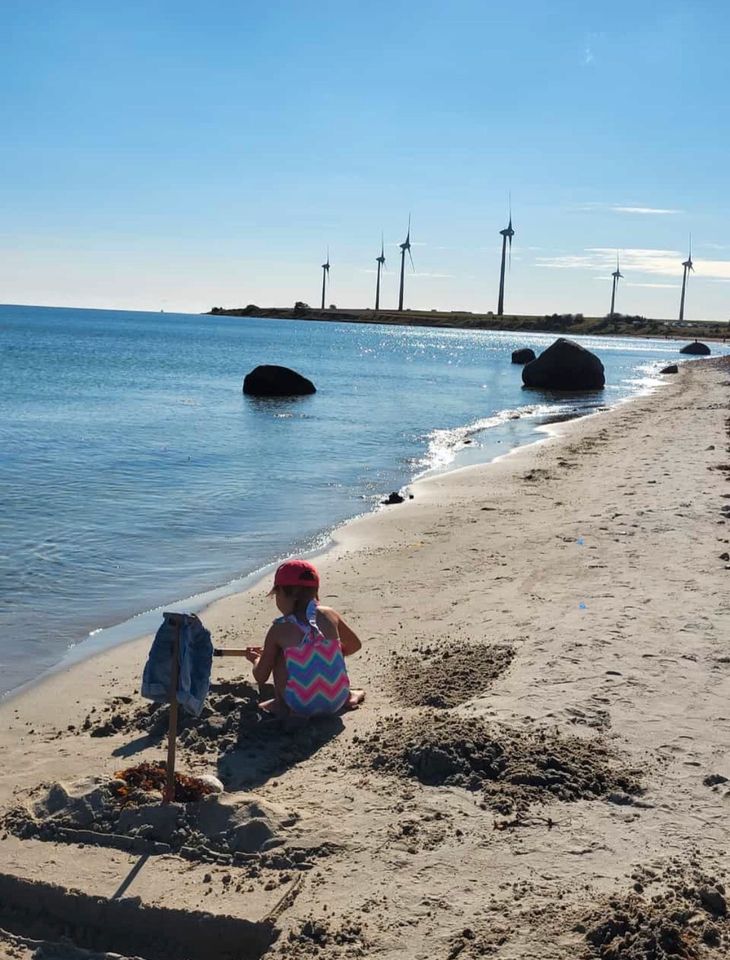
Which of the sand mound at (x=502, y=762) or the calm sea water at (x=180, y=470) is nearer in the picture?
the sand mound at (x=502, y=762)

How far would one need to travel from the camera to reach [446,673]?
22.5ft

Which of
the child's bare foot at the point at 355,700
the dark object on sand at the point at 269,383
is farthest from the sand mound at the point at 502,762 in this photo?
the dark object on sand at the point at 269,383

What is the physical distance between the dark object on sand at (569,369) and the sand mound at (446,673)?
3681cm

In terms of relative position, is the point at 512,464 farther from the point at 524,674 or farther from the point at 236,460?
the point at 524,674

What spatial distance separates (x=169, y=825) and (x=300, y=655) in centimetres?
153

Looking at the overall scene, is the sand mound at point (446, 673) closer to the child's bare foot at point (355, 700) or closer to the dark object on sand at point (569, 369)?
the child's bare foot at point (355, 700)

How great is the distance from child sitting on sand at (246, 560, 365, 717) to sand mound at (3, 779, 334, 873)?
1.09m

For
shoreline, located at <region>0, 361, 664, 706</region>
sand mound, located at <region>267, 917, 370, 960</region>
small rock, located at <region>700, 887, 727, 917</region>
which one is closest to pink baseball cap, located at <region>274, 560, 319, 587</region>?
sand mound, located at <region>267, 917, 370, 960</region>

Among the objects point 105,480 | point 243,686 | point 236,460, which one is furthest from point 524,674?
point 236,460

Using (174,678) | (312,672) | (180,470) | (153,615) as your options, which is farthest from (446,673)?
Result: (180,470)

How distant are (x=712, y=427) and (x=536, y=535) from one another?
1340 centimetres

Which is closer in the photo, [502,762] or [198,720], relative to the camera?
[502,762]

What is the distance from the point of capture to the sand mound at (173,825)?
4.55m

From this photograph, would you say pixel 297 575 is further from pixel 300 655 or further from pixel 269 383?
pixel 269 383
